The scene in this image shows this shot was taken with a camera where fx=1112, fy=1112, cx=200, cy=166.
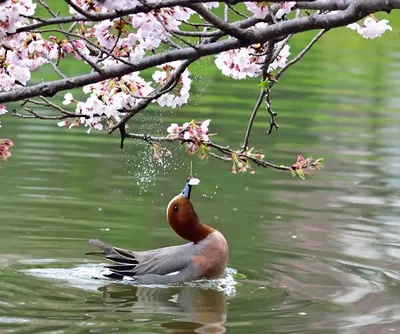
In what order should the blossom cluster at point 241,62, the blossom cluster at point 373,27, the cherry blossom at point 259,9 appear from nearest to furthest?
the cherry blossom at point 259,9, the blossom cluster at point 373,27, the blossom cluster at point 241,62

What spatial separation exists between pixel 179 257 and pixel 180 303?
78 cm

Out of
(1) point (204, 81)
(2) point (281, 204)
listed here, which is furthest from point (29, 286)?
(1) point (204, 81)

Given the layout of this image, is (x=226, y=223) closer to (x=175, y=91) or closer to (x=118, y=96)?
(x=175, y=91)

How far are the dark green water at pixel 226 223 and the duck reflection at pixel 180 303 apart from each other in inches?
0.7

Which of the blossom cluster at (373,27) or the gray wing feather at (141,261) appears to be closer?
the blossom cluster at (373,27)

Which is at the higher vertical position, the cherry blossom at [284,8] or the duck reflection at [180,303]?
the cherry blossom at [284,8]

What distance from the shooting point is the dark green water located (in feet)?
24.3

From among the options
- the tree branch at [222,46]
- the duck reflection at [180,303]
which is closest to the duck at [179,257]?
the duck reflection at [180,303]

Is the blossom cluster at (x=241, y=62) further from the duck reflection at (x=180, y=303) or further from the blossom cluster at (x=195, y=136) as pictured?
the duck reflection at (x=180, y=303)

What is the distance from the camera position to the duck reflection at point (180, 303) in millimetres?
7244

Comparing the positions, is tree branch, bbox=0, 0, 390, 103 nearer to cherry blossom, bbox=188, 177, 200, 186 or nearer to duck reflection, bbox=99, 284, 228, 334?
duck reflection, bbox=99, 284, 228, 334

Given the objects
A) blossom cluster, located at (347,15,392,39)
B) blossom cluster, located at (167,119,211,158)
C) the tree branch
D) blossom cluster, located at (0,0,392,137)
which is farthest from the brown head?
the tree branch

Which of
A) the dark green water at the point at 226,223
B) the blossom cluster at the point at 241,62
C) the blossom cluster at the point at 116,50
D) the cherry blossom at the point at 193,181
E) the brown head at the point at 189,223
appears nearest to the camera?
the blossom cluster at the point at 116,50

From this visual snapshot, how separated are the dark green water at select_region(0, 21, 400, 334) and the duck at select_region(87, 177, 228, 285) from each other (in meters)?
0.18
